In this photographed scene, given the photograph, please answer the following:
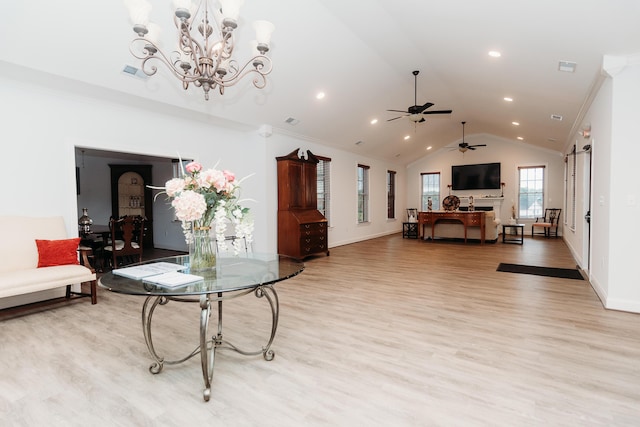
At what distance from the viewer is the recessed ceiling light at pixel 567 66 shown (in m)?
3.90

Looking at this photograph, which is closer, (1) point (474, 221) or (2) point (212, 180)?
(2) point (212, 180)

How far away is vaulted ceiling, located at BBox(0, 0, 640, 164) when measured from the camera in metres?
3.16

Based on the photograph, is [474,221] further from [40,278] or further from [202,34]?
[40,278]

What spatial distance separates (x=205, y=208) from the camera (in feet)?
7.48

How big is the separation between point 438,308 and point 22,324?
167 inches

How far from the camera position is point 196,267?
95.7 inches

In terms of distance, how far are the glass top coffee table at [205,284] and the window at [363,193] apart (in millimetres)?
7320

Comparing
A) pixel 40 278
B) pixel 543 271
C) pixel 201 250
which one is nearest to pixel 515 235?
pixel 543 271

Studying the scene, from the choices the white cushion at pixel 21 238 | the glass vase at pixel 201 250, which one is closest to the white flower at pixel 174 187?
the glass vase at pixel 201 250

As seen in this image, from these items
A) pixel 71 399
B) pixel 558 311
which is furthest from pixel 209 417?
pixel 558 311

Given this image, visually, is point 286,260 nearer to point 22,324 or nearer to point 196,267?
point 196,267

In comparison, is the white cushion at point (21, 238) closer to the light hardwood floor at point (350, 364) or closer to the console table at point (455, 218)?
the light hardwood floor at point (350, 364)

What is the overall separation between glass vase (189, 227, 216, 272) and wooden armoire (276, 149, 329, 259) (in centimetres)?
407

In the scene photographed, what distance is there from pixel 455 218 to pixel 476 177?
3.39 metres
